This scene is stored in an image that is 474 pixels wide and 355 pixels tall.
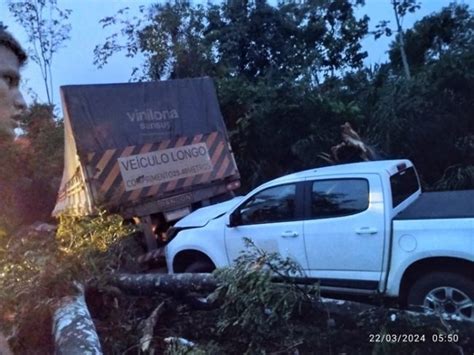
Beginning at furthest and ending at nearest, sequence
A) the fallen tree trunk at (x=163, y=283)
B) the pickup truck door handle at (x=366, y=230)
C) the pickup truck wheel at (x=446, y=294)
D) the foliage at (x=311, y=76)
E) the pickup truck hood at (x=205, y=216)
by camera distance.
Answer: the foliage at (x=311, y=76)
the pickup truck hood at (x=205, y=216)
the pickup truck door handle at (x=366, y=230)
the fallen tree trunk at (x=163, y=283)
the pickup truck wheel at (x=446, y=294)

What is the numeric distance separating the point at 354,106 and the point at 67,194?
5424 millimetres

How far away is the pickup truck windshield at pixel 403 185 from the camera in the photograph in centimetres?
454

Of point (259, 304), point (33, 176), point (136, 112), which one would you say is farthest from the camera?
point (33, 176)

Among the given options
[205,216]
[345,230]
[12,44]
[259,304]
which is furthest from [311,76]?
[12,44]

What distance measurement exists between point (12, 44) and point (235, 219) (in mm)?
3893

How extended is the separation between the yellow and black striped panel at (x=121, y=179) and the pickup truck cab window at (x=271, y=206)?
76.7 inches

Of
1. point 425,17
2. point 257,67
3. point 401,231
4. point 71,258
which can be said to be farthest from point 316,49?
point 71,258

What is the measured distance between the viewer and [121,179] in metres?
6.57

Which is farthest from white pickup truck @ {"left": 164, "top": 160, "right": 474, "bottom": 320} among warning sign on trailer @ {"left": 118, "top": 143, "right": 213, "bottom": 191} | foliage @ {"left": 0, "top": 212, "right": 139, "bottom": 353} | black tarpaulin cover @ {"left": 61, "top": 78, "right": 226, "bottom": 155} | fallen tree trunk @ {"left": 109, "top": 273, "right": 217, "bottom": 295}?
black tarpaulin cover @ {"left": 61, "top": 78, "right": 226, "bottom": 155}

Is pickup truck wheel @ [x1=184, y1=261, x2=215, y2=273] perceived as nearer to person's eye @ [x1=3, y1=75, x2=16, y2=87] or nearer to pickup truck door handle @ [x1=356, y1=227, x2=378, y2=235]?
pickup truck door handle @ [x1=356, y1=227, x2=378, y2=235]

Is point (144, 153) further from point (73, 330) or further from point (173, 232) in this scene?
point (73, 330)

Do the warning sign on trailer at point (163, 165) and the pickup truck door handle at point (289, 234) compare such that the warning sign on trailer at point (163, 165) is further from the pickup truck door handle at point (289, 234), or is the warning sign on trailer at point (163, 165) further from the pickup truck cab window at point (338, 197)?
the pickup truck cab window at point (338, 197)

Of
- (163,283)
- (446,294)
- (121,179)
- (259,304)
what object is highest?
(121,179)

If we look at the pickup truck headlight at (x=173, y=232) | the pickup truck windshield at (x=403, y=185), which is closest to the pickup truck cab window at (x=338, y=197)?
the pickup truck windshield at (x=403, y=185)
